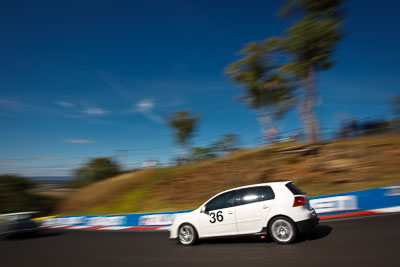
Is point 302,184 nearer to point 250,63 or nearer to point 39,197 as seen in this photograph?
point 250,63

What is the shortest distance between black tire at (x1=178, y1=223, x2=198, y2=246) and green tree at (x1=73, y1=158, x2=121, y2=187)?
27461mm

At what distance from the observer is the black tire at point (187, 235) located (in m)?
7.45

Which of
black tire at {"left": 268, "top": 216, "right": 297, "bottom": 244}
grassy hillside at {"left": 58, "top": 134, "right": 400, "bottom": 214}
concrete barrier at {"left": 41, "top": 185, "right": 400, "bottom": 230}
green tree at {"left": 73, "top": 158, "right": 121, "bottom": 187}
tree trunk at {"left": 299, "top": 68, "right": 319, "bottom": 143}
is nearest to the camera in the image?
black tire at {"left": 268, "top": 216, "right": 297, "bottom": 244}

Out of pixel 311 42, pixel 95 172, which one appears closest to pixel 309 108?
pixel 311 42

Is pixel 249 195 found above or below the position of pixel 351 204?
above

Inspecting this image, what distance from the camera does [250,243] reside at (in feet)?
23.0

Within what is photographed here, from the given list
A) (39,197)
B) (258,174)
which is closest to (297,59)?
(258,174)

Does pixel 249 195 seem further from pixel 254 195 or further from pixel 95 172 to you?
pixel 95 172

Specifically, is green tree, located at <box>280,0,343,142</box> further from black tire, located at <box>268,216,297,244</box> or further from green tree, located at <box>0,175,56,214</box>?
green tree, located at <box>0,175,56,214</box>

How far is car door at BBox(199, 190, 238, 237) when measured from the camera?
22.6ft

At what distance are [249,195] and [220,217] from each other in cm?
101

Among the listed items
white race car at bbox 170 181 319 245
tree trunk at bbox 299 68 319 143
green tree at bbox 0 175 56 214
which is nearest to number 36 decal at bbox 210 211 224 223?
white race car at bbox 170 181 319 245

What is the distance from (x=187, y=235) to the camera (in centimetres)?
755

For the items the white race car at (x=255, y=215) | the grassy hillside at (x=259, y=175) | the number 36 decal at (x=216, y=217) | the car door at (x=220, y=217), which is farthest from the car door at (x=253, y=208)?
the grassy hillside at (x=259, y=175)
